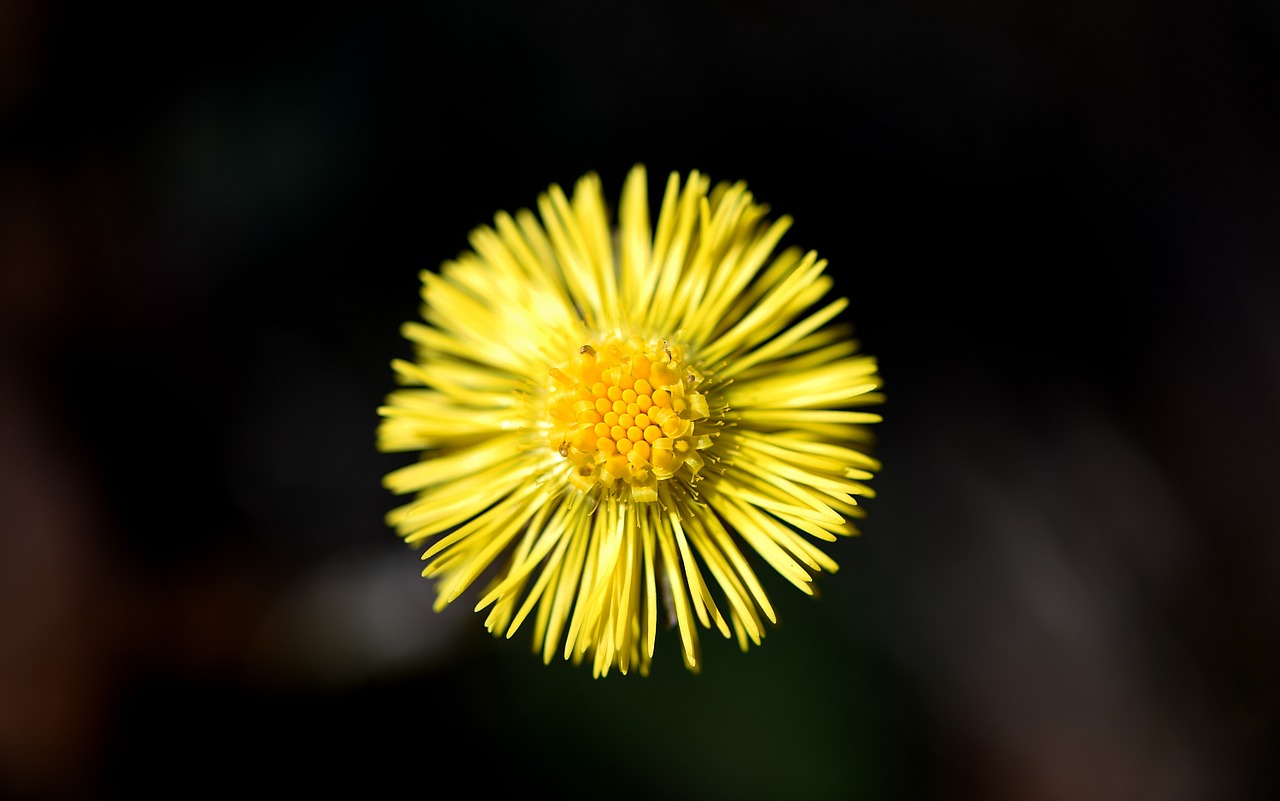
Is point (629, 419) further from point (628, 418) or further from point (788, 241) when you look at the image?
point (788, 241)

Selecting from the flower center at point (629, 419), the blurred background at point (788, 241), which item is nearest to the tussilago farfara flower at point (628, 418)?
the flower center at point (629, 419)

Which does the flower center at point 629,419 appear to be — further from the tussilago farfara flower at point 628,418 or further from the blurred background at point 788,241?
the blurred background at point 788,241

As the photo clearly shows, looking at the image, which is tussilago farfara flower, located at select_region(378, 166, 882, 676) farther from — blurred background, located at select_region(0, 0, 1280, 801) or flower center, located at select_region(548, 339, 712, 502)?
blurred background, located at select_region(0, 0, 1280, 801)

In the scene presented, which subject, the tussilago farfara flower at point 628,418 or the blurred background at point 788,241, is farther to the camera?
the blurred background at point 788,241

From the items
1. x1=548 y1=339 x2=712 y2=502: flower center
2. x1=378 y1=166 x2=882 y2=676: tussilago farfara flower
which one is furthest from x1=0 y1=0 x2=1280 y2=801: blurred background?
x1=548 y1=339 x2=712 y2=502: flower center

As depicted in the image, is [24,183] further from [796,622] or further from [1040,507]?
[1040,507]

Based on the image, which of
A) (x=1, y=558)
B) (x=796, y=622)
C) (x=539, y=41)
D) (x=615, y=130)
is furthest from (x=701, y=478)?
(x=1, y=558)

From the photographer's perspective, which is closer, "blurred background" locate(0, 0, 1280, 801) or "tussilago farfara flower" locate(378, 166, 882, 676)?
"tussilago farfara flower" locate(378, 166, 882, 676)

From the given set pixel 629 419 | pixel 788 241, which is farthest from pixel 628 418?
pixel 788 241
